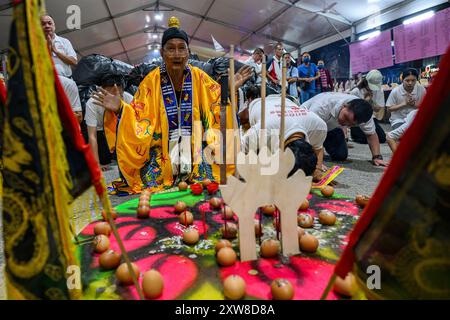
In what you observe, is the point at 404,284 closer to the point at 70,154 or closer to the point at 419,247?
the point at 419,247

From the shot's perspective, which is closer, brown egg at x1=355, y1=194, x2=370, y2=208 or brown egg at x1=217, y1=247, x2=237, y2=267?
brown egg at x1=217, y1=247, x2=237, y2=267

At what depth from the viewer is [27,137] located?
0.77 metres

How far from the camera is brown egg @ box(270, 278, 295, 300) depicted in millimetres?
1006

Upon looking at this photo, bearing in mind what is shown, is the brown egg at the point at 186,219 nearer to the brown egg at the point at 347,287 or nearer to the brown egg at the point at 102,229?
the brown egg at the point at 102,229

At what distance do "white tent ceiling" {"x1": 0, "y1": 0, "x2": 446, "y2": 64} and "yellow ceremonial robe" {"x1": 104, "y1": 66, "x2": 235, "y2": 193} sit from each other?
190 inches

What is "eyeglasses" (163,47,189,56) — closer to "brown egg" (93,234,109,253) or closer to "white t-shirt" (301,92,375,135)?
"white t-shirt" (301,92,375,135)

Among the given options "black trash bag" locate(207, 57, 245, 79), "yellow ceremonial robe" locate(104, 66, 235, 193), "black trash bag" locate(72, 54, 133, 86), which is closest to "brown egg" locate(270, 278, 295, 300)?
"yellow ceremonial robe" locate(104, 66, 235, 193)

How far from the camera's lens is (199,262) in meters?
1.31

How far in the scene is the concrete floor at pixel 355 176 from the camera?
2396mm

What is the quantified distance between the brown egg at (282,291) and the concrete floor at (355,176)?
1.02m

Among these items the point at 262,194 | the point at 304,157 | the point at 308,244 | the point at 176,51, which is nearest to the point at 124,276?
the point at 262,194

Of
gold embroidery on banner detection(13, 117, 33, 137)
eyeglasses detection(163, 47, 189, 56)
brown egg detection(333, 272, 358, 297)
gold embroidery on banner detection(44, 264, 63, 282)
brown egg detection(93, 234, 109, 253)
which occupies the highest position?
eyeglasses detection(163, 47, 189, 56)

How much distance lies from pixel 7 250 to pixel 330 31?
30.1 ft

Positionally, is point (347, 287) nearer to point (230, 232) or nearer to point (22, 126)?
point (230, 232)
